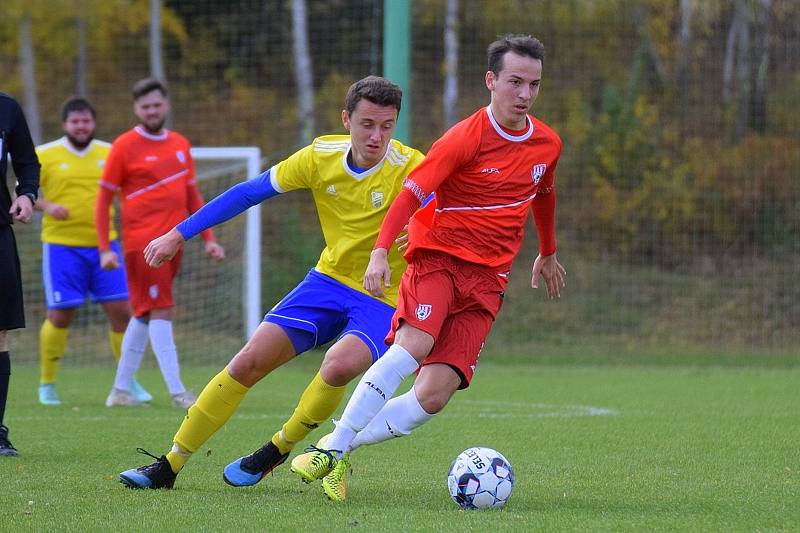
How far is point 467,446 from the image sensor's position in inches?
270

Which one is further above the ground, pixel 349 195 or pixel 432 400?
pixel 349 195

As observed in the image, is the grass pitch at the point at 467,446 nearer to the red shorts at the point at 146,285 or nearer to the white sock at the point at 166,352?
the white sock at the point at 166,352

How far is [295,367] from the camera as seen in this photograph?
13055 mm

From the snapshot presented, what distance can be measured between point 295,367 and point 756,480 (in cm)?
809

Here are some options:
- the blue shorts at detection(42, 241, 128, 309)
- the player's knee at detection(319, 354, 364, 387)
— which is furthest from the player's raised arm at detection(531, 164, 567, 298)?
the blue shorts at detection(42, 241, 128, 309)

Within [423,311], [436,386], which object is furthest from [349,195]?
[436,386]

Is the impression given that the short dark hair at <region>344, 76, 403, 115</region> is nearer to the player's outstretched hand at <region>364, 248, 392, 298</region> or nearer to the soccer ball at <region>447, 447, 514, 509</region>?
the player's outstretched hand at <region>364, 248, 392, 298</region>

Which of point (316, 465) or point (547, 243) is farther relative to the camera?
point (547, 243)

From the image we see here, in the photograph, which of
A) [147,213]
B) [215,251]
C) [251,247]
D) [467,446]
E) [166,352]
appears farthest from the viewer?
[251,247]

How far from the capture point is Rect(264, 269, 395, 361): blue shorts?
5.37m

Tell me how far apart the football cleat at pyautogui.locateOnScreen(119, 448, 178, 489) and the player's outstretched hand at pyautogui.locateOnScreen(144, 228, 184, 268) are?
0.89 meters

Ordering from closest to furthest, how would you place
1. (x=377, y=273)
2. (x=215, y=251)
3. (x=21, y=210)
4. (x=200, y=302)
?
(x=377, y=273) < (x=21, y=210) < (x=215, y=251) < (x=200, y=302)

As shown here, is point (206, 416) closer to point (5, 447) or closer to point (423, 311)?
point (423, 311)

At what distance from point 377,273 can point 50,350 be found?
18.1ft
